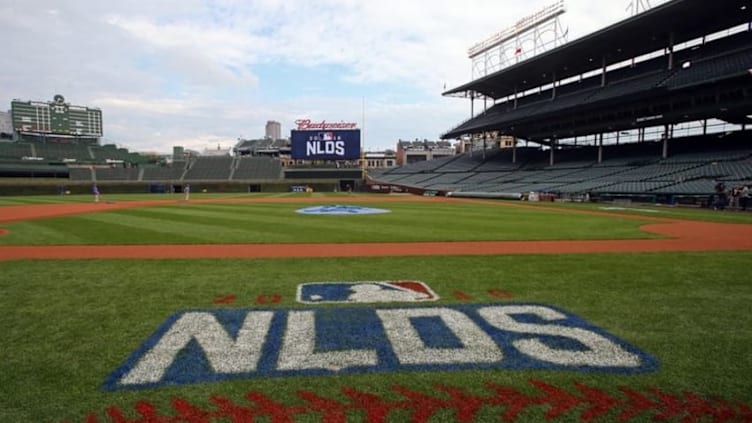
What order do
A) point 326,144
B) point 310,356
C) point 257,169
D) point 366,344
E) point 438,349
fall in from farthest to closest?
point 257,169 → point 326,144 → point 366,344 → point 438,349 → point 310,356

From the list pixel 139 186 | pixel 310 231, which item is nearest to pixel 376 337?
pixel 310 231

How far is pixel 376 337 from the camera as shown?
14.1ft

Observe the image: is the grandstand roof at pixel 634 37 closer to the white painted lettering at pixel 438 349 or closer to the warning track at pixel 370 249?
the warning track at pixel 370 249

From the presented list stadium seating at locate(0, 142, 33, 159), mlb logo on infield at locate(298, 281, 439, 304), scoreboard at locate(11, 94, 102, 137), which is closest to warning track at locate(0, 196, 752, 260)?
mlb logo on infield at locate(298, 281, 439, 304)

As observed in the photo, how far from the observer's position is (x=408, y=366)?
11.8ft

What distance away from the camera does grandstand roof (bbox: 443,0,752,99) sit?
29.8 metres

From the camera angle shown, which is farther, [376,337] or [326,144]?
[326,144]

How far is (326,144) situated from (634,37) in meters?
38.6

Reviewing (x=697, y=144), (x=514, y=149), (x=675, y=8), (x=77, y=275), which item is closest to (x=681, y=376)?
(x=77, y=275)

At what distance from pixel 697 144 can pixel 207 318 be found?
44.8m

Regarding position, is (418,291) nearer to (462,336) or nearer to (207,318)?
(462,336)

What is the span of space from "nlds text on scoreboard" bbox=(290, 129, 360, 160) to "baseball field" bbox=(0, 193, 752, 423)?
4945 cm

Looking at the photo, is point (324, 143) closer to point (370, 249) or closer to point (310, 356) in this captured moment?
point (370, 249)

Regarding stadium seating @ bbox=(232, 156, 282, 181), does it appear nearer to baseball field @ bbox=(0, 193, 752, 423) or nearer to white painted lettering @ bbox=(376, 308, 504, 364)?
baseball field @ bbox=(0, 193, 752, 423)
